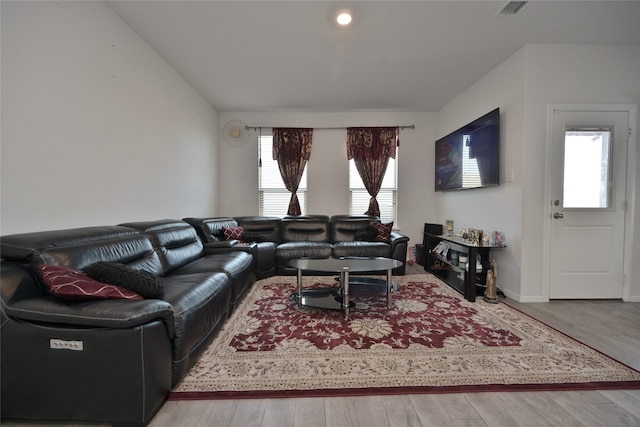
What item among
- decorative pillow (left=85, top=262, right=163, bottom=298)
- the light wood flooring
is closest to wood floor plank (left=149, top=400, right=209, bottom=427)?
the light wood flooring

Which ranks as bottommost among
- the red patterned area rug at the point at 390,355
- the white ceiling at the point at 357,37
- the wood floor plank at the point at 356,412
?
the wood floor plank at the point at 356,412

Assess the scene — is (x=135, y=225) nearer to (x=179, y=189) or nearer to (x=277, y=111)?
(x=179, y=189)

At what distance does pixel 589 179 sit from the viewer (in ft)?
9.07

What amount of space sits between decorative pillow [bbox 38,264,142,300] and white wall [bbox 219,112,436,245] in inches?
139

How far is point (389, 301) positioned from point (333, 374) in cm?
116

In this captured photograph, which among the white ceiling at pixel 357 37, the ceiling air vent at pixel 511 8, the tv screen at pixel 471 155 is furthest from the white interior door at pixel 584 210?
the ceiling air vent at pixel 511 8

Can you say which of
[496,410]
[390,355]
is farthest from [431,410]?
[390,355]

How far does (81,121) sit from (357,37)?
2.59 m

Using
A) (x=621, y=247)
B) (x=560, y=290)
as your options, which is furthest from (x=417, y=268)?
(x=621, y=247)

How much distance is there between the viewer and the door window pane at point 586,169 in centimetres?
276

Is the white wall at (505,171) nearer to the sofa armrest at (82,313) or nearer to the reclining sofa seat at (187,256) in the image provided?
the reclining sofa seat at (187,256)

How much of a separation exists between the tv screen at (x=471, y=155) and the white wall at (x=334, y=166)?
1.40 feet

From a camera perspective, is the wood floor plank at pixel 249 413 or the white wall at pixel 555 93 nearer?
the wood floor plank at pixel 249 413

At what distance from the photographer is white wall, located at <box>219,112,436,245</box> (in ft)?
15.6
